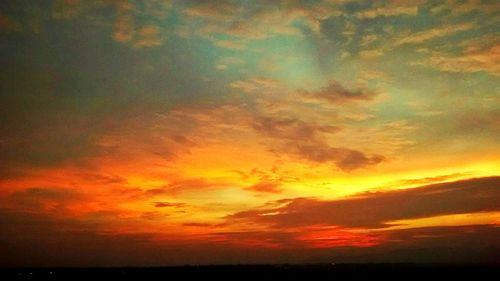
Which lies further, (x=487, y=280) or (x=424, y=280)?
(x=424, y=280)

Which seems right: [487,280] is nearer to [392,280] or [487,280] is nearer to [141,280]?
[392,280]

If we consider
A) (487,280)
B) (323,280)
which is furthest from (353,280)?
(487,280)

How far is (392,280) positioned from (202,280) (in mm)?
37369

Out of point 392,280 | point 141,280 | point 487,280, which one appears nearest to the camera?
point 487,280

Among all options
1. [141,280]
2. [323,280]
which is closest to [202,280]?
[141,280]

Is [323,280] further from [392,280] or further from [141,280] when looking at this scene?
[141,280]

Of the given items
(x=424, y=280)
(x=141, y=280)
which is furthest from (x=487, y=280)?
(x=141, y=280)

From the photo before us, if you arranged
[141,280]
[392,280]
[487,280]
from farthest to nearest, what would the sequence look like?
[141,280], [392,280], [487,280]

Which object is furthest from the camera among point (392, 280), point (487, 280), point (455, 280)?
point (392, 280)

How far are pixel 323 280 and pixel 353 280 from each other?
675cm

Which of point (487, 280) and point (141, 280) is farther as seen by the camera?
point (141, 280)

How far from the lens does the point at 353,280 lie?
89.9 m

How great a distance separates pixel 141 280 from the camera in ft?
301

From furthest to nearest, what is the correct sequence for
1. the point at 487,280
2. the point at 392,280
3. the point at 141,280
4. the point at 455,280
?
the point at 141,280, the point at 392,280, the point at 455,280, the point at 487,280
